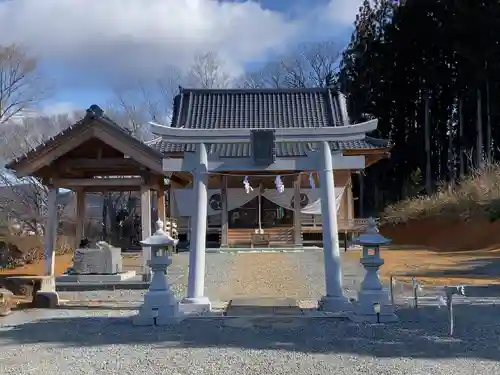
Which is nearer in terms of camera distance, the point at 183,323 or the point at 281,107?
the point at 183,323

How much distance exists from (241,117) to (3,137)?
32.2ft

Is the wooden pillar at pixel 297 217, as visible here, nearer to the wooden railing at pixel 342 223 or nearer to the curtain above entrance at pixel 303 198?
the curtain above entrance at pixel 303 198

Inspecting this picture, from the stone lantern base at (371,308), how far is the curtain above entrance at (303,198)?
12.8 meters

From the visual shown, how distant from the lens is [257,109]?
74.2 ft

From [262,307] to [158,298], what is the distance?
62.2 inches

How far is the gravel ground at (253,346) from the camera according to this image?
17.4ft

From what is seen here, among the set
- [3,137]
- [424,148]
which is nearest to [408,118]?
[424,148]

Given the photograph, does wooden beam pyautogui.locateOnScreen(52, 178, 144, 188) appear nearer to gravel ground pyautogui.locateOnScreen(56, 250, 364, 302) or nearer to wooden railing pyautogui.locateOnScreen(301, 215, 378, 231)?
gravel ground pyautogui.locateOnScreen(56, 250, 364, 302)

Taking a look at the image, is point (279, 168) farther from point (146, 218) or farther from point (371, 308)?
point (146, 218)

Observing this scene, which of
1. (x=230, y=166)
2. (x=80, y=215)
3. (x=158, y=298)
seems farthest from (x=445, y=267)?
(x=158, y=298)

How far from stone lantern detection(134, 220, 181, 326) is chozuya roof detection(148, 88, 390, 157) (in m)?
13.0

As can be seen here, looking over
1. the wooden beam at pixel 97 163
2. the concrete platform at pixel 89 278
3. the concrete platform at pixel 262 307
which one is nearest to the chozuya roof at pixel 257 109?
the wooden beam at pixel 97 163

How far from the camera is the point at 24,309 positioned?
8984mm

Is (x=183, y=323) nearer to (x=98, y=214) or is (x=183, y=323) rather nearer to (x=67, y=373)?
(x=67, y=373)
